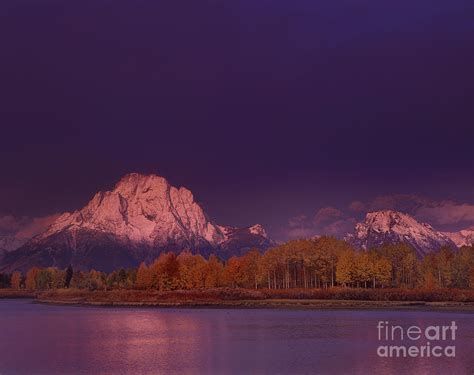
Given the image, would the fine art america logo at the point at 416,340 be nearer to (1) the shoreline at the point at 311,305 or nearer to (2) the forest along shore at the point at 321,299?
(1) the shoreline at the point at 311,305

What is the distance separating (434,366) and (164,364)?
24909mm

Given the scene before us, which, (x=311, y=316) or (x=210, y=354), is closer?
(x=210, y=354)

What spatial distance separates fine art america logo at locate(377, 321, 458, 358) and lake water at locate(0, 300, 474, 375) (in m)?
1.28

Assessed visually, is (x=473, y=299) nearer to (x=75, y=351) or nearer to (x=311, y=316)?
(x=311, y=316)

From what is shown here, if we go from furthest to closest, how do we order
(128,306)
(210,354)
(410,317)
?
(128,306) → (410,317) → (210,354)

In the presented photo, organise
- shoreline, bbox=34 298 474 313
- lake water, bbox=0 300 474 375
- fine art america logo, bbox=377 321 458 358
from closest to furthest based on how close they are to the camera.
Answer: lake water, bbox=0 300 474 375 → fine art america logo, bbox=377 321 458 358 → shoreline, bbox=34 298 474 313

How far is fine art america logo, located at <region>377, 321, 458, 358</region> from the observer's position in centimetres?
7119

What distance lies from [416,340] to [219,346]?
23.6 meters

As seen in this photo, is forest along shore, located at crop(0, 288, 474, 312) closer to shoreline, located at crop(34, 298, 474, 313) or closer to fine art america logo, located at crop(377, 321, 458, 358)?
shoreline, located at crop(34, 298, 474, 313)

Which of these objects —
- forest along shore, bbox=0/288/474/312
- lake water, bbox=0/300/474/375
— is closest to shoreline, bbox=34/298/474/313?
forest along shore, bbox=0/288/474/312

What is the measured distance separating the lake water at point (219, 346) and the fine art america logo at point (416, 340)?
1.28 meters

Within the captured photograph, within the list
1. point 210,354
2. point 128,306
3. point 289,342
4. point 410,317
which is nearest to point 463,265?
point 410,317

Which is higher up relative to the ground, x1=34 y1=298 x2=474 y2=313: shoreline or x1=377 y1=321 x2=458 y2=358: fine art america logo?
x1=377 y1=321 x2=458 y2=358: fine art america logo

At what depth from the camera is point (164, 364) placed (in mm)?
65188
